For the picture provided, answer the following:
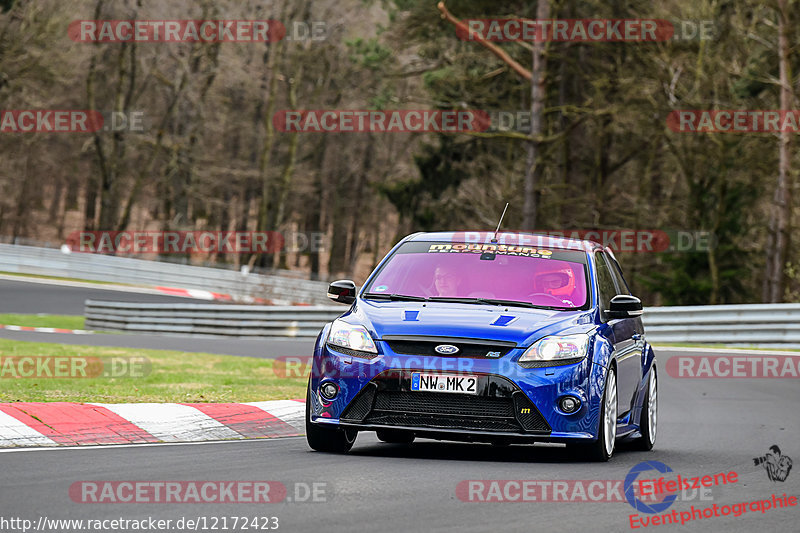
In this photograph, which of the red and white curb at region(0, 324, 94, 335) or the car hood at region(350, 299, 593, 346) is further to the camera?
the red and white curb at region(0, 324, 94, 335)

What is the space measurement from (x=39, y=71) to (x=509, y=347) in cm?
4090

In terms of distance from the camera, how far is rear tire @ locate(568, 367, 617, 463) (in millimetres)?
8688

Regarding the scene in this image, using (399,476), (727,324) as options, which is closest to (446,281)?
(399,476)

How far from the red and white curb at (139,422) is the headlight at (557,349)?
2.93m

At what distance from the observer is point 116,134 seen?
55.6 meters

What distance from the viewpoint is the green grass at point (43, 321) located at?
3098cm

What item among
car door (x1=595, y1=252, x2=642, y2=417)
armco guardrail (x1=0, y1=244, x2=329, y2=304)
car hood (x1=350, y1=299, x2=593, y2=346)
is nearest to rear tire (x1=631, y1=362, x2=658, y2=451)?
car door (x1=595, y1=252, x2=642, y2=417)

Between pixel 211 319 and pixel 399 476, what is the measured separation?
849 inches

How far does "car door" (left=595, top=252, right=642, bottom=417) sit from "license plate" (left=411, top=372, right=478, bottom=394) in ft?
4.80

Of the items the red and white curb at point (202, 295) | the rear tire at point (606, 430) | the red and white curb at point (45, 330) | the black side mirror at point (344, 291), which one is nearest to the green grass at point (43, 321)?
the red and white curb at point (45, 330)

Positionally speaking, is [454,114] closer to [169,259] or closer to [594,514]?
[169,259]

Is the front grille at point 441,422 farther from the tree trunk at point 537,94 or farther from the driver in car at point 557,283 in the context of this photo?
the tree trunk at point 537,94

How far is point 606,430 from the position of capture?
884 cm

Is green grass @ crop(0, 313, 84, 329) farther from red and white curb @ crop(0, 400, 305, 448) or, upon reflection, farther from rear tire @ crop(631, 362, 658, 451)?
rear tire @ crop(631, 362, 658, 451)
